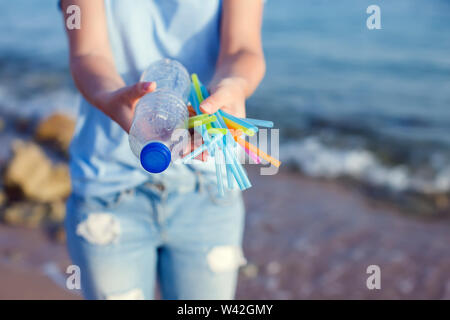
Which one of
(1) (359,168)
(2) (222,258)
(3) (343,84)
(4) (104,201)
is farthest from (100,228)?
(3) (343,84)

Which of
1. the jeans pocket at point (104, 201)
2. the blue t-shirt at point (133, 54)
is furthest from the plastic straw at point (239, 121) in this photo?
the jeans pocket at point (104, 201)

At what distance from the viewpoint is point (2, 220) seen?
3.62 meters

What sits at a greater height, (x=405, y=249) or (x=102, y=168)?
(x=102, y=168)

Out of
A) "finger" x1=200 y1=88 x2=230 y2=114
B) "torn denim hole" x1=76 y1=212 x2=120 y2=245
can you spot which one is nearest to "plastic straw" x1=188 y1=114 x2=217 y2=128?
"finger" x1=200 y1=88 x2=230 y2=114

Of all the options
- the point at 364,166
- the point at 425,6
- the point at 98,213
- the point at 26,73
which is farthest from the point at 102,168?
the point at 425,6

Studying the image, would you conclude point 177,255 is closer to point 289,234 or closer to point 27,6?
point 289,234

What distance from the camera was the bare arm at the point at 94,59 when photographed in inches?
55.8

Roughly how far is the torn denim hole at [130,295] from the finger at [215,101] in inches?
31.2

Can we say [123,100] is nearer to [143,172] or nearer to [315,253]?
[143,172]

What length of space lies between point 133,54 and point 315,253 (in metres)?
2.40

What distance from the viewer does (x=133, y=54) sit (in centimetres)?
164

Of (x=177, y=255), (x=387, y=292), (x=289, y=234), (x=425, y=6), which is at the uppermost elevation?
(x=425, y=6)
